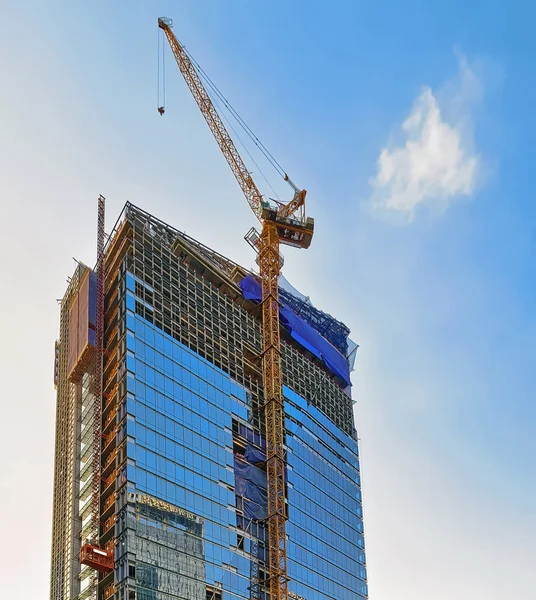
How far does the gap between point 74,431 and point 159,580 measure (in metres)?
29.4

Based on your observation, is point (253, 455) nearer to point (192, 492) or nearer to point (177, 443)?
point (192, 492)

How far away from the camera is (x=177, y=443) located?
123 metres

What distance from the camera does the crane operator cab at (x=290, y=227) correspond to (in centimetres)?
15725

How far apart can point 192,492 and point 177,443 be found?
259 inches

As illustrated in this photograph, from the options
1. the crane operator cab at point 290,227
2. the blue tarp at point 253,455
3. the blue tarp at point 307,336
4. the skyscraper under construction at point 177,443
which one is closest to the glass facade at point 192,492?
the skyscraper under construction at point 177,443

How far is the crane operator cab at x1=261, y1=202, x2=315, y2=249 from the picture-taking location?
157 metres

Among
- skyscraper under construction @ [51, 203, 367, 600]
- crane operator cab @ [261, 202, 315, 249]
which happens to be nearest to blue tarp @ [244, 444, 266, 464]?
skyscraper under construction @ [51, 203, 367, 600]

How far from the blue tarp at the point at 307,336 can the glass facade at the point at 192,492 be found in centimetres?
1436

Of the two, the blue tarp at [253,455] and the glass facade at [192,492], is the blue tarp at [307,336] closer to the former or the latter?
the glass facade at [192,492]

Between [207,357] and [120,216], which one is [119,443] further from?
[120,216]

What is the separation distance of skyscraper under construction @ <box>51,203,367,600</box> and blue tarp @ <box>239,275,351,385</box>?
564 mm

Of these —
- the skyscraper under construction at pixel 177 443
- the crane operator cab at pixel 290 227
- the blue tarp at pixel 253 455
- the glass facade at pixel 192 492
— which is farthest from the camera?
the crane operator cab at pixel 290 227

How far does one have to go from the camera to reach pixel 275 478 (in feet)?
455

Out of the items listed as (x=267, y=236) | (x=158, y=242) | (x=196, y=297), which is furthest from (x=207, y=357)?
(x=267, y=236)
